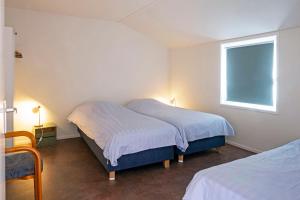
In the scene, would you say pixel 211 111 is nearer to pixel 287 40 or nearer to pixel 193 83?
pixel 193 83

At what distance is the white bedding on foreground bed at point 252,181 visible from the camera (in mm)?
1290

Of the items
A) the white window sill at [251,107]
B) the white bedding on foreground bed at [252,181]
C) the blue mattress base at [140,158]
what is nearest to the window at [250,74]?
the white window sill at [251,107]

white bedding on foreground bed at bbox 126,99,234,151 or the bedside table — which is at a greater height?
white bedding on foreground bed at bbox 126,99,234,151

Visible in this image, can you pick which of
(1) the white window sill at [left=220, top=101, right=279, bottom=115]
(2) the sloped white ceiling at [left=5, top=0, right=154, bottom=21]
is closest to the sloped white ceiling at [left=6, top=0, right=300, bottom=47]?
(2) the sloped white ceiling at [left=5, top=0, right=154, bottom=21]

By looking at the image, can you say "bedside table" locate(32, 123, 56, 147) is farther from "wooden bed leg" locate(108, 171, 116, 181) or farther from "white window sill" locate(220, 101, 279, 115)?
"white window sill" locate(220, 101, 279, 115)

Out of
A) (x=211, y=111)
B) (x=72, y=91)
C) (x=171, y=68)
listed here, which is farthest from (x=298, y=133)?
(x=72, y=91)

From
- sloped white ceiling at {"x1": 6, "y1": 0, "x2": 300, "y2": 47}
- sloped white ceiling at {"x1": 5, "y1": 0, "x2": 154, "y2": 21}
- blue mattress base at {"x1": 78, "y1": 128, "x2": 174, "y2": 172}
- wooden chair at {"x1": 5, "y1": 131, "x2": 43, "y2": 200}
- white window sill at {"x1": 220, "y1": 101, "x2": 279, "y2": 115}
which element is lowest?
blue mattress base at {"x1": 78, "y1": 128, "x2": 174, "y2": 172}

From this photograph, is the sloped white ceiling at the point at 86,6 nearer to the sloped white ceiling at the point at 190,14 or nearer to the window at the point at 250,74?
the sloped white ceiling at the point at 190,14

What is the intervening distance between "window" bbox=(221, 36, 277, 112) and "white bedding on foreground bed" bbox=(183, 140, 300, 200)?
6.55 ft

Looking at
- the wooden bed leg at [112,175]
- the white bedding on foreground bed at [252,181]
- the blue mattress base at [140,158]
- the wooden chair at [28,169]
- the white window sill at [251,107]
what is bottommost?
the wooden bed leg at [112,175]

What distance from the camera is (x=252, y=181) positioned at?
1.40 meters

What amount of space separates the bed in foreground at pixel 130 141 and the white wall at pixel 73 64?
1.26m

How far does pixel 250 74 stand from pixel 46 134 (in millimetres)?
3639

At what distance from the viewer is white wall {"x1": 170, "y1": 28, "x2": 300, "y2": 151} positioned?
3107mm
